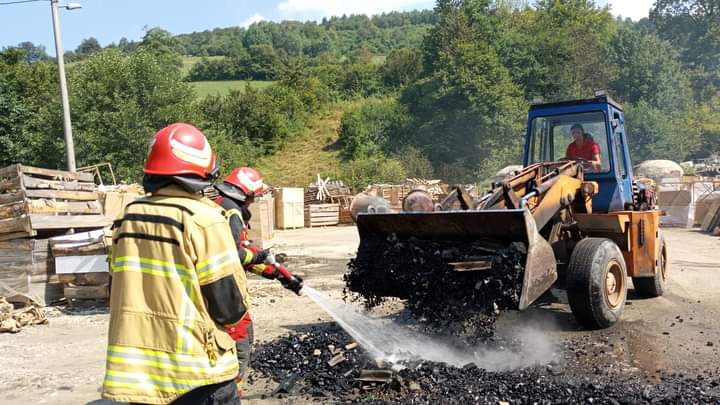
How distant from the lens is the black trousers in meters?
2.63

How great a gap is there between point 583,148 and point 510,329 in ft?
9.29

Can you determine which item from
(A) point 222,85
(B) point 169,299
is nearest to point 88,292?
(B) point 169,299

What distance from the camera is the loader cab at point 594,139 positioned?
8.20m

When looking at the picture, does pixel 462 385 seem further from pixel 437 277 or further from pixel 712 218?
pixel 712 218

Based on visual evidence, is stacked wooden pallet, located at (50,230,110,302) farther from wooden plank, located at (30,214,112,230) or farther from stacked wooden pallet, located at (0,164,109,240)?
stacked wooden pallet, located at (0,164,109,240)

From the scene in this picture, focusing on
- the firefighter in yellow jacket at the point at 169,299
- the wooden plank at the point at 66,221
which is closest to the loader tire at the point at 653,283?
the firefighter in yellow jacket at the point at 169,299

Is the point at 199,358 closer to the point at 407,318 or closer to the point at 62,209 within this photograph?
the point at 407,318

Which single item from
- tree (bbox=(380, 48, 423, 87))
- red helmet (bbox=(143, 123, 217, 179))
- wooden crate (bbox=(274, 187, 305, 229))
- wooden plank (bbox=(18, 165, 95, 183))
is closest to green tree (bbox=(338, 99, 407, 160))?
tree (bbox=(380, 48, 423, 87))

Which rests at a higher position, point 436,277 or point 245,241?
point 245,241

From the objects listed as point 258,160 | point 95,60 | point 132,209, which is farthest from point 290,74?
point 132,209

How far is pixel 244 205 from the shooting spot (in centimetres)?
528

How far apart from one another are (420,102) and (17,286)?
37.9m

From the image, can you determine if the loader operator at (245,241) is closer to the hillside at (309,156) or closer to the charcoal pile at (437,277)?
the charcoal pile at (437,277)

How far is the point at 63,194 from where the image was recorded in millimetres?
Answer: 10367
